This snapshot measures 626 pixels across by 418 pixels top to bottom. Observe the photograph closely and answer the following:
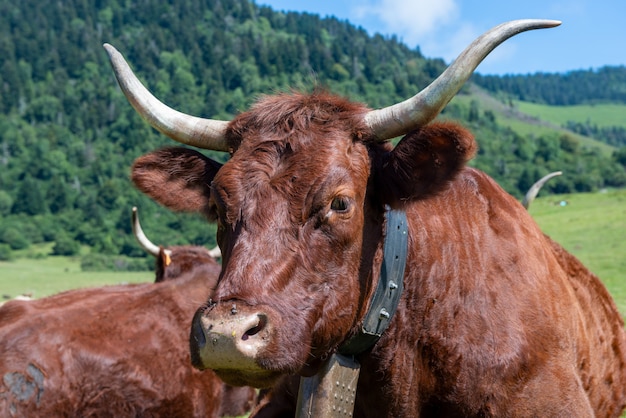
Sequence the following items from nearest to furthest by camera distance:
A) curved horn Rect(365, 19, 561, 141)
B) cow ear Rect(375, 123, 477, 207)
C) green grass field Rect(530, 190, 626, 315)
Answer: curved horn Rect(365, 19, 561, 141), cow ear Rect(375, 123, 477, 207), green grass field Rect(530, 190, 626, 315)

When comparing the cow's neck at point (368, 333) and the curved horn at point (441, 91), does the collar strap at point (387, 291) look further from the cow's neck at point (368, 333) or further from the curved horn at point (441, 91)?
the curved horn at point (441, 91)

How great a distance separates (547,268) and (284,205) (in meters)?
2.13

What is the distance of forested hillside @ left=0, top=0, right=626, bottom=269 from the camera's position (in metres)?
104

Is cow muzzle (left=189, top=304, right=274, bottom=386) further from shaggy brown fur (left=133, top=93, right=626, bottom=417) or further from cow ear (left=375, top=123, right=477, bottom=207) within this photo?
cow ear (left=375, top=123, right=477, bottom=207)

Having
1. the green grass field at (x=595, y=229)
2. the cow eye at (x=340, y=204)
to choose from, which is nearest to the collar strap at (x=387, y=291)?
the cow eye at (x=340, y=204)

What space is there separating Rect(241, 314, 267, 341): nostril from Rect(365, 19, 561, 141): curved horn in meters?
1.29

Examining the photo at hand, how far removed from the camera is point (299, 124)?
4094 millimetres

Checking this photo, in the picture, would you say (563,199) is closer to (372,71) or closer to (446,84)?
(446,84)

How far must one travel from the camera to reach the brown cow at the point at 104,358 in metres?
7.73

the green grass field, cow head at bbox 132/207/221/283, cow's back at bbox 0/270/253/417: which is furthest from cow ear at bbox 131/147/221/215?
the green grass field

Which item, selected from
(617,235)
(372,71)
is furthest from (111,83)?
(617,235)

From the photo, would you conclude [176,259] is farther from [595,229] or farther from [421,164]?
[595,229]

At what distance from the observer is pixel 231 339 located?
10.9 ft

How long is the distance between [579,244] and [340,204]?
42.8 meters
